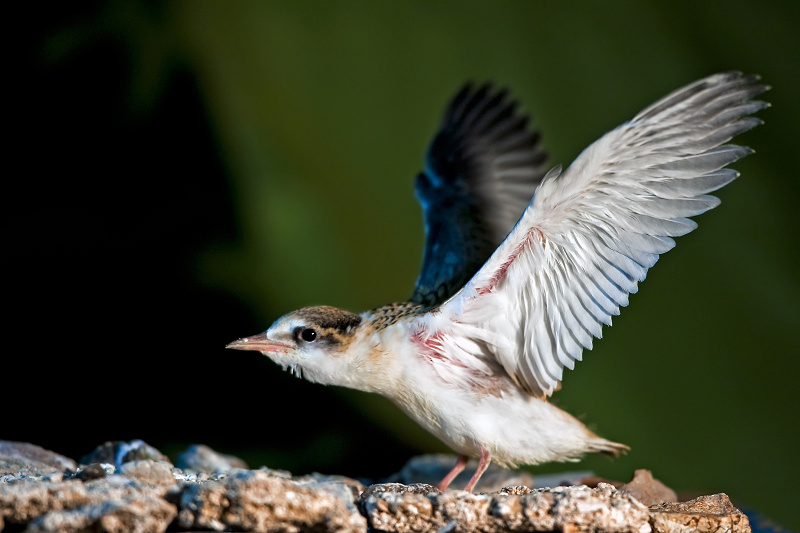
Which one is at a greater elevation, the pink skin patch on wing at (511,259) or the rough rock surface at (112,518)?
the pink skin patch on wing at (511,259)

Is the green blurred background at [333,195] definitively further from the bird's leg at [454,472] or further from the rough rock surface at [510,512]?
the rough rock surface at [510,512]

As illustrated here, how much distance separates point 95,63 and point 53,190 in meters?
0.52

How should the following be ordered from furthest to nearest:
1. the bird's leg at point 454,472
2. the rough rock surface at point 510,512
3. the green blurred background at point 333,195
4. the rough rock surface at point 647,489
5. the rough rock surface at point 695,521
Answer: the green blurred background at point 333,195 → the bird's leg at point 454,472 → the rough rock surface at point 647,489 → the rough rock surface at point 695,521 → the rough rock surface at point 510,512

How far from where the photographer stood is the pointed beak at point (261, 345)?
177 centimetres

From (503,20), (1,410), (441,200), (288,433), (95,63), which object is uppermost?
(503,20)

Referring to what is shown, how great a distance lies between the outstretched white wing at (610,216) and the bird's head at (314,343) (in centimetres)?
28

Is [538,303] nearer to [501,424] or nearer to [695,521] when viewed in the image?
[501,424]

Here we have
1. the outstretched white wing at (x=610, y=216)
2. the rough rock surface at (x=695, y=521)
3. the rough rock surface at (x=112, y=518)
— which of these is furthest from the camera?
the outstretched white wing at (x=610, y=216)

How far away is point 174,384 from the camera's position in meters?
3.33

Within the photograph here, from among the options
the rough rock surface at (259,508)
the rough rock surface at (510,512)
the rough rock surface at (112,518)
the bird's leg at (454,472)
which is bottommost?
the rough rock surface at (112,518)

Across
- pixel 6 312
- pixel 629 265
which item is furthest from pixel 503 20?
pixel 6 312

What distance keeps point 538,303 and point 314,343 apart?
0.49 m


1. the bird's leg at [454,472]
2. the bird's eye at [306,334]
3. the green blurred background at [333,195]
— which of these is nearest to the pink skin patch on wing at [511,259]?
the bird's eye at [306,334]

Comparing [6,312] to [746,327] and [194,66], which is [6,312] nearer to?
[194,66]
